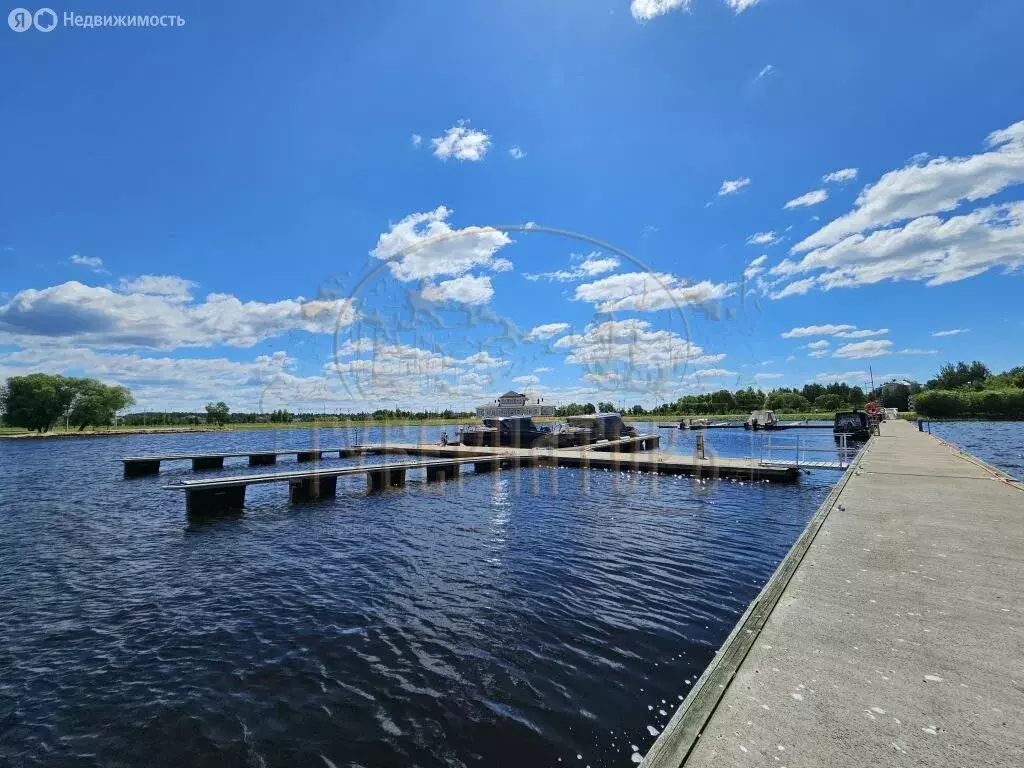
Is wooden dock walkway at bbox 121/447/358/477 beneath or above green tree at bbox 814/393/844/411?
beneath

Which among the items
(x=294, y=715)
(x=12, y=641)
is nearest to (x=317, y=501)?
(x=12, y=641)

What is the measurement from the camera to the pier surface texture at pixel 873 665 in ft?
12.1

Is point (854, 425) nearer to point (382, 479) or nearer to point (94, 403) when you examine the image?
point (382, 479)

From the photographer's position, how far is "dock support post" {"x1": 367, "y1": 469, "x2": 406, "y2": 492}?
1116 inches

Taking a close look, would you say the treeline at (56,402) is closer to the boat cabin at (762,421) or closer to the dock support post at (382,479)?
the dock support post at (382,479)

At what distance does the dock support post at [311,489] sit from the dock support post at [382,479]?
95.8 inches

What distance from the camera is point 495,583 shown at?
1123cm

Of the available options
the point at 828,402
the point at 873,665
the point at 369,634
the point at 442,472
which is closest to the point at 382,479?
the point at 442,472

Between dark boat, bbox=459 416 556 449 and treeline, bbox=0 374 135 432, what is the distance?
117164 mm

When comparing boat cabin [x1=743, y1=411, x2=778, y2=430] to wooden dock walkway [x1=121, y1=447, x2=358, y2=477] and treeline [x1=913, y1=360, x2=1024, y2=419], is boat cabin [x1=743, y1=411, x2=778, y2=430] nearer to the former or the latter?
treeline [x1=913, y1=360, x2=1024, y2=419]

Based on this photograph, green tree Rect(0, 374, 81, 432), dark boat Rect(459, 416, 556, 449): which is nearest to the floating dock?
dark boat Rect(459, 416, 556, 449)

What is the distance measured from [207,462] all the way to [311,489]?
23407 mm

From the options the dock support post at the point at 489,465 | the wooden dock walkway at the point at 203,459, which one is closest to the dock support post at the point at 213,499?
the dock support post at the point at 489,465

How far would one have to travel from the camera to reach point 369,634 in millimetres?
8773
